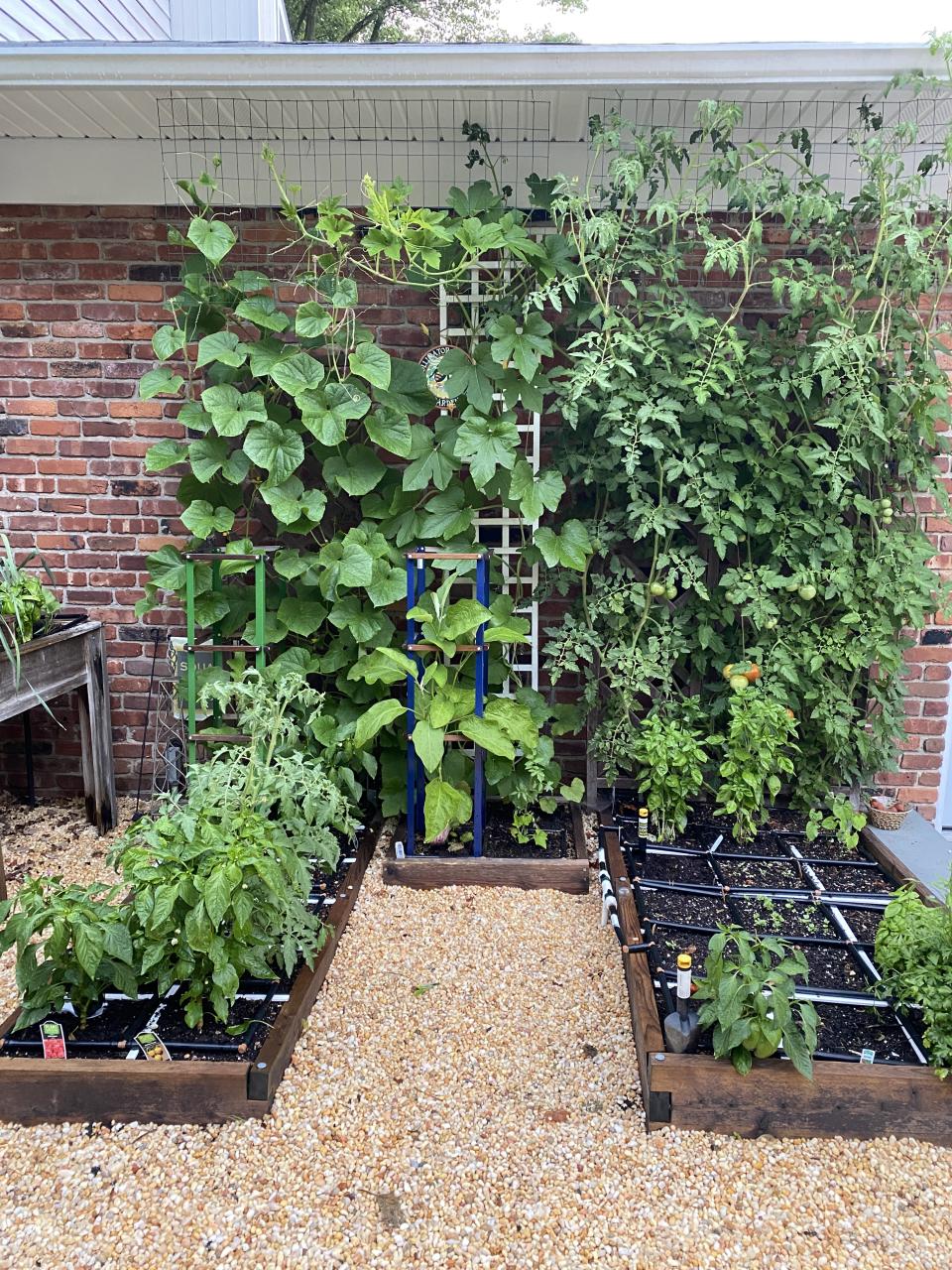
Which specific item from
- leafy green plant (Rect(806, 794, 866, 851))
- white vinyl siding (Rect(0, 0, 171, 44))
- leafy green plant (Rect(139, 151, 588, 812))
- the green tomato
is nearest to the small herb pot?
leafy green plant (Rect(806, 794, 866, 851))

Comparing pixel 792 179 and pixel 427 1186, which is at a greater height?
pixel 792 179

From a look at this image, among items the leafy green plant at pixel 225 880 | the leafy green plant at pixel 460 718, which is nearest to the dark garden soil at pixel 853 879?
the leafy green plant at pixel 460 718

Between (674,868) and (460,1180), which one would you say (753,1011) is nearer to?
(460,1180)

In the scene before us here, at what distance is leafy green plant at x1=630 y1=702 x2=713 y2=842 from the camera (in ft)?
9.30

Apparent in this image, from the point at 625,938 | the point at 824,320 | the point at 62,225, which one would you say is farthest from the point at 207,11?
the point at 625,938

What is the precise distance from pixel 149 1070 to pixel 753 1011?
48.4 inches

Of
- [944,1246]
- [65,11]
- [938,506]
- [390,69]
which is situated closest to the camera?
[944,1246]

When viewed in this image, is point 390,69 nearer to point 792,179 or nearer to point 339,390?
point 339,390

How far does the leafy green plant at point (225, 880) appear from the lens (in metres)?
1.82

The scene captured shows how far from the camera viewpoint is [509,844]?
3.05 meters

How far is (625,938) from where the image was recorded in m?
2.28

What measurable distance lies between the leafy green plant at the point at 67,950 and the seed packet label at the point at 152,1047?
12 centimetres

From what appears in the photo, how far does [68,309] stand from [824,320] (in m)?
2.68

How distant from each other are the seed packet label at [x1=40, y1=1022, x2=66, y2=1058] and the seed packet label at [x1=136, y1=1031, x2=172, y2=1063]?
0.50 feet
